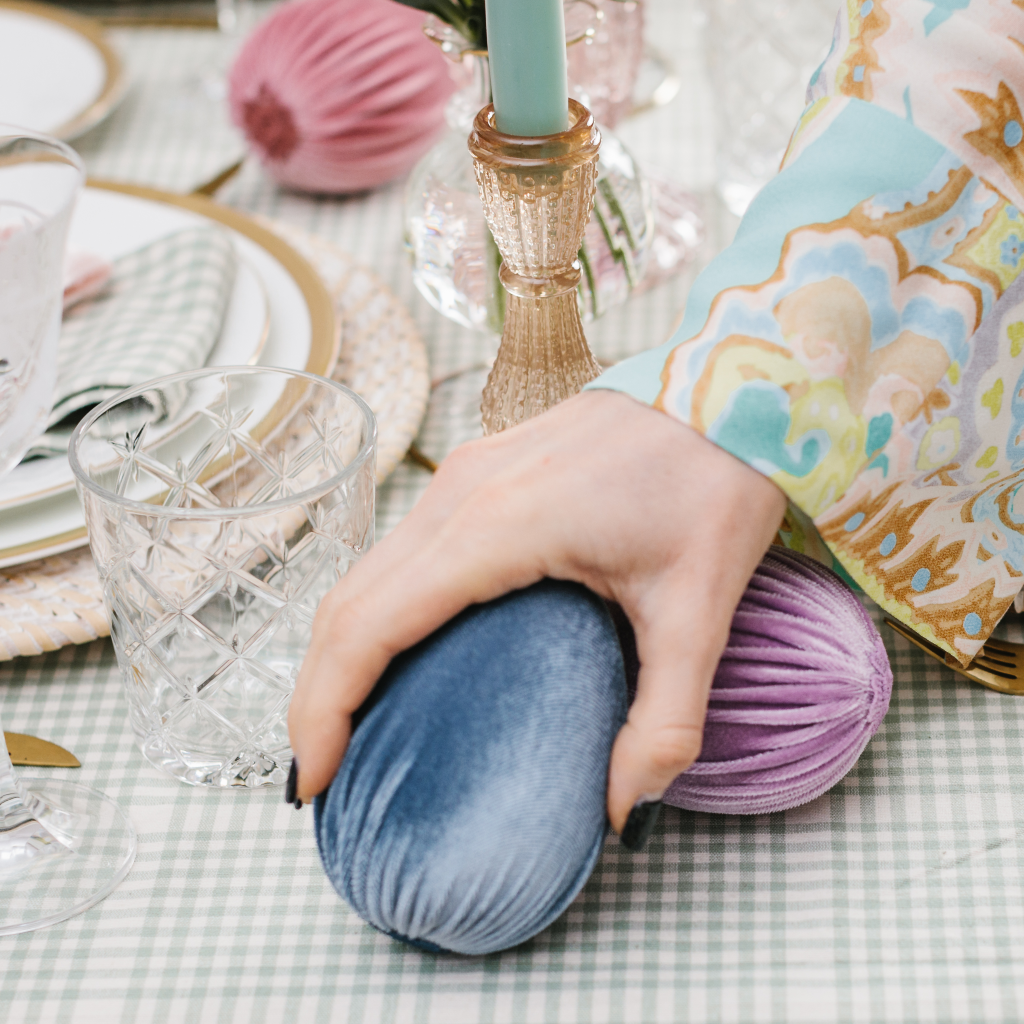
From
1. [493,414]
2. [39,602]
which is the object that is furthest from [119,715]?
[493,414]

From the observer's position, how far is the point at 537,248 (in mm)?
390

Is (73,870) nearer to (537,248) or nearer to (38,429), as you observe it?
(38,429)

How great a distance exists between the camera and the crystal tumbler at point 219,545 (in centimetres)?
35

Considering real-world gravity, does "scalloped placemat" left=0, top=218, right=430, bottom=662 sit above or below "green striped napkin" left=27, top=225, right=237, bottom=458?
below

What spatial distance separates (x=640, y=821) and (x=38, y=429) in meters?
0.20

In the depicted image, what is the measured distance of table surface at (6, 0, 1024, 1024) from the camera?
31 cm

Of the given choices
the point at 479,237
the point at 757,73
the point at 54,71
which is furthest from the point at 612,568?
the point at 54,71

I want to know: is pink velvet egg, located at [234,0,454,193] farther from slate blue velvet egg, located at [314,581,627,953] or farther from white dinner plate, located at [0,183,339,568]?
slate blue velvet egg, located at [314,581,627,953]

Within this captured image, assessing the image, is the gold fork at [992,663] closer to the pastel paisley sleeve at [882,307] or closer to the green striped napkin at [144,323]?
the pastel paisley sleeve at [882,307]

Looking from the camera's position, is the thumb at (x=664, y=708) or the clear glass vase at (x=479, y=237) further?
the clear glass vase at (x=479, y=237)

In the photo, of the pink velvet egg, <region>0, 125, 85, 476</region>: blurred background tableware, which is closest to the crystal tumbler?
<region>0, 125, 85, 476</region>: blurred background tableware

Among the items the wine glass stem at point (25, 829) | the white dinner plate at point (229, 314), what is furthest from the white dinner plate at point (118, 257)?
the wine glass stem at point (25, 829)

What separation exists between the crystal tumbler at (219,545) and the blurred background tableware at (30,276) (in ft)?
0.06

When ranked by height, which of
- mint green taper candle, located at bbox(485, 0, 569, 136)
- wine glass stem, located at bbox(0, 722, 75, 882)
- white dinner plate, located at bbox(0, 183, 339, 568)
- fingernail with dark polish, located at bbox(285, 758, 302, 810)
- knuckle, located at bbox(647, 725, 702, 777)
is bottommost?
wine glass stem, located at bbox(0, 722, 75, 882)
